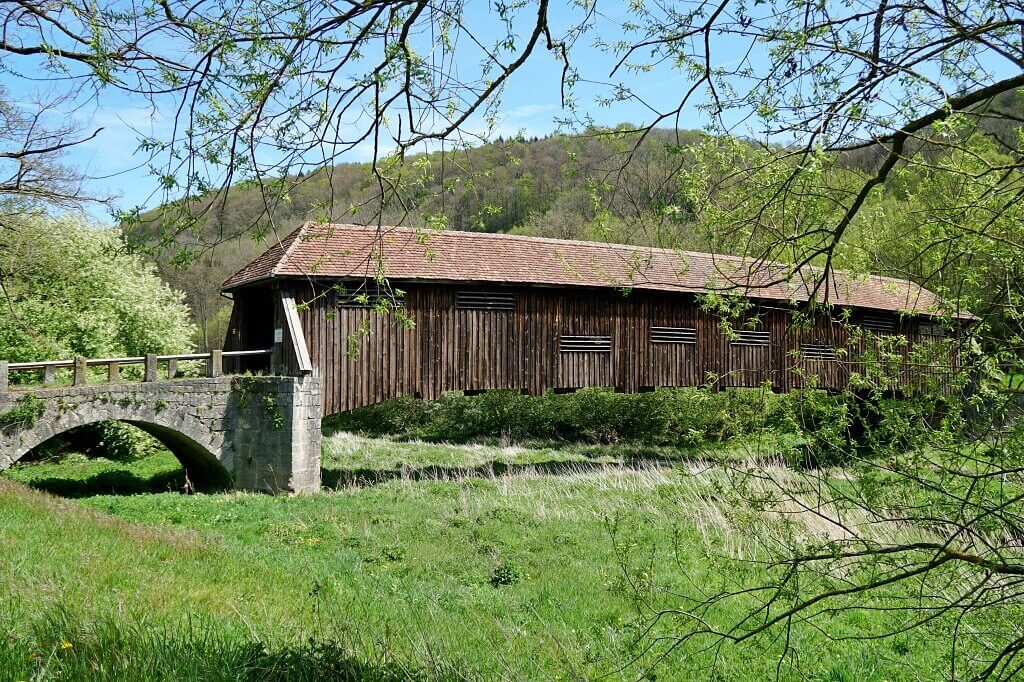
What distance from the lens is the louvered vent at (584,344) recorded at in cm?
1747

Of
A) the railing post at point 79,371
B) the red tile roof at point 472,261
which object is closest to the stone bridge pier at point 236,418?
the railing post at point 79,371

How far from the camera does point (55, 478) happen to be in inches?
629

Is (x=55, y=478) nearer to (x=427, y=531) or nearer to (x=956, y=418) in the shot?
(x=427, y=531)

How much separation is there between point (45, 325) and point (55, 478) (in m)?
4.88

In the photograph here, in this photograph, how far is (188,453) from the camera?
16.7 m

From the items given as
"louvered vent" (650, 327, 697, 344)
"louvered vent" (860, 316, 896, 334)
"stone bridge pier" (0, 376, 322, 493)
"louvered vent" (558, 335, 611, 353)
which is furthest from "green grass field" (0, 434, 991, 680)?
"louvered vent" (860, 316, 896, 334)

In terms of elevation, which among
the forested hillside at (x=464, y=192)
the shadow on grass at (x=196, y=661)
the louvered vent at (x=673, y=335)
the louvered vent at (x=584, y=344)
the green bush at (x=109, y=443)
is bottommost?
the green bush at (x=109, y=443)

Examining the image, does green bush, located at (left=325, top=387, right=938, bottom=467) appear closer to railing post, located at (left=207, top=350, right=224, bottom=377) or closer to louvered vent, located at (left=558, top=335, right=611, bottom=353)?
louvered vent, located at (left=558, top=335, right=611, bottom=353)

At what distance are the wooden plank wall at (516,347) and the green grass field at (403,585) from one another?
95.9 inches

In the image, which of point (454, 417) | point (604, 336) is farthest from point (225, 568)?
point (454, 417)

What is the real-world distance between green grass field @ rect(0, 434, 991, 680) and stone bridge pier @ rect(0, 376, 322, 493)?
1.02 m

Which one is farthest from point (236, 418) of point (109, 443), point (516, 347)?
point (109, 443)

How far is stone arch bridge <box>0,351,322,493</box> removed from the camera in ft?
44.8

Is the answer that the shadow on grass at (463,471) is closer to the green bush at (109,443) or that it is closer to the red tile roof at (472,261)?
the red tile roof at (472,261)
